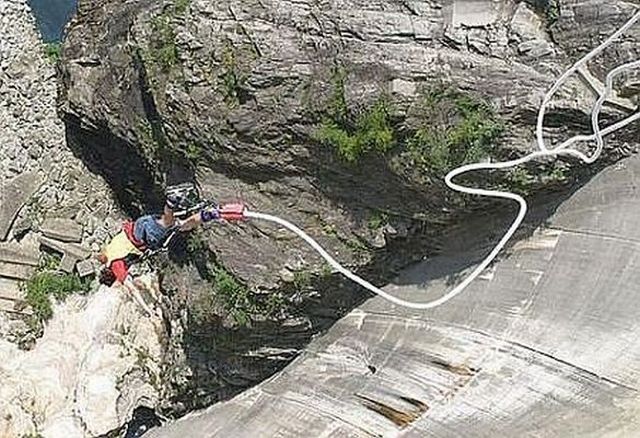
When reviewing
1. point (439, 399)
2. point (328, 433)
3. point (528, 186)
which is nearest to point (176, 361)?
point (328, 433)

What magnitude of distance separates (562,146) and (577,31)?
832 mm

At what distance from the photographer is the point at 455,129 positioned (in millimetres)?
7125

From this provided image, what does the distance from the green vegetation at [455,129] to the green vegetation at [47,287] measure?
13.9 ft

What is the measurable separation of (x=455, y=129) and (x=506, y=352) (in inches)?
63.3

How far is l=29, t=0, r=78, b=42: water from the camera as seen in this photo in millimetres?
13469

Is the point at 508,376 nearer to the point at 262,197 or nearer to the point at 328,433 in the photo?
the point at 328,433

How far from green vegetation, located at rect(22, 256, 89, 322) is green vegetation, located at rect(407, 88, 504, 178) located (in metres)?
4.25

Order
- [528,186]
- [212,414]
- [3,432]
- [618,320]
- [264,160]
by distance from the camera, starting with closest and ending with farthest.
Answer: [618,320]
[528,186]
[264,160]
[212,414]
[3,432]

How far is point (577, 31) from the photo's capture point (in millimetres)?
7078

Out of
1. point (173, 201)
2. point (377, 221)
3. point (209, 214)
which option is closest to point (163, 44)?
point (173, 201)

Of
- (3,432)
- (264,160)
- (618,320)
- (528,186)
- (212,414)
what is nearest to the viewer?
(618,320)

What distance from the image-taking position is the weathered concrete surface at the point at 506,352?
6574 millimetres

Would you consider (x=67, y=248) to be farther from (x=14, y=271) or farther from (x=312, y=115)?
(x=312, y=115)

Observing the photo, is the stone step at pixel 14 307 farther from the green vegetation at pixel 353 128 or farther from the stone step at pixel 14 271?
the green vegetation at pixel 353 128
